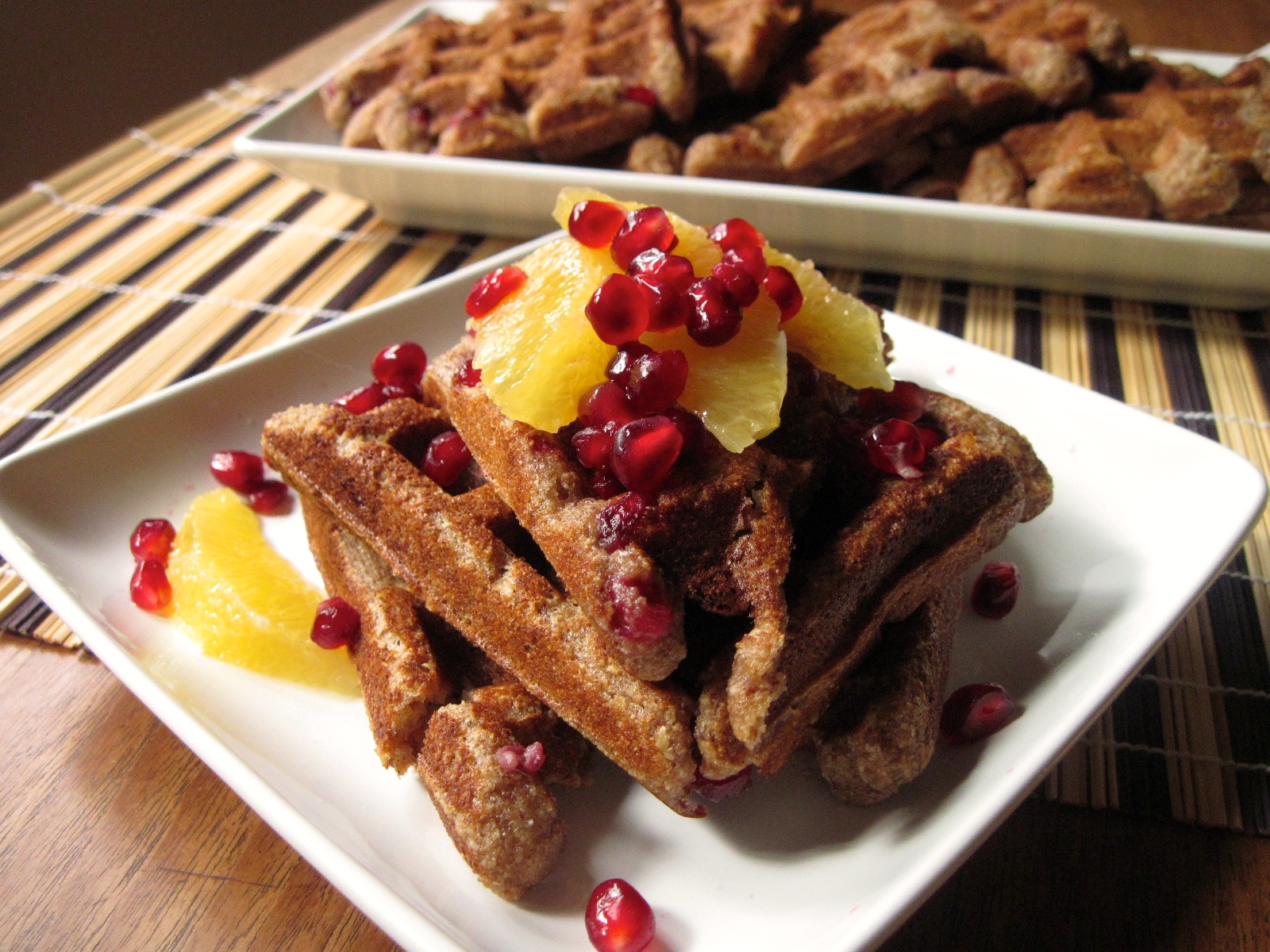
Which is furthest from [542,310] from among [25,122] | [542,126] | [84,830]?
[25,122]

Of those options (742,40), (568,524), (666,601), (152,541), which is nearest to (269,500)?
(152,541)

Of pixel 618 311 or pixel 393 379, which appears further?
pixel 393 379

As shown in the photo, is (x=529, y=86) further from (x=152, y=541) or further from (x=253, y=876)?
(x=253, y=876)

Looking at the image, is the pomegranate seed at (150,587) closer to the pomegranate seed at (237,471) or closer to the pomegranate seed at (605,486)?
the pomegranate seed at (237,471)

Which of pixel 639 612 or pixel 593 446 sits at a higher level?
pixel 593 446

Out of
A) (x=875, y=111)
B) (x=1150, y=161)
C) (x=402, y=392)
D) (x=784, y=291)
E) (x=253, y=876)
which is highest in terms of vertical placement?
(x=784, y=291)

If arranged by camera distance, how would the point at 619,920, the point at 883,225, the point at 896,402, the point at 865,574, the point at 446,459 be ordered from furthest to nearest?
the point at 883,225, the point at 446,459, the point at 896,402, the point at 865,574, the point at 619,920
